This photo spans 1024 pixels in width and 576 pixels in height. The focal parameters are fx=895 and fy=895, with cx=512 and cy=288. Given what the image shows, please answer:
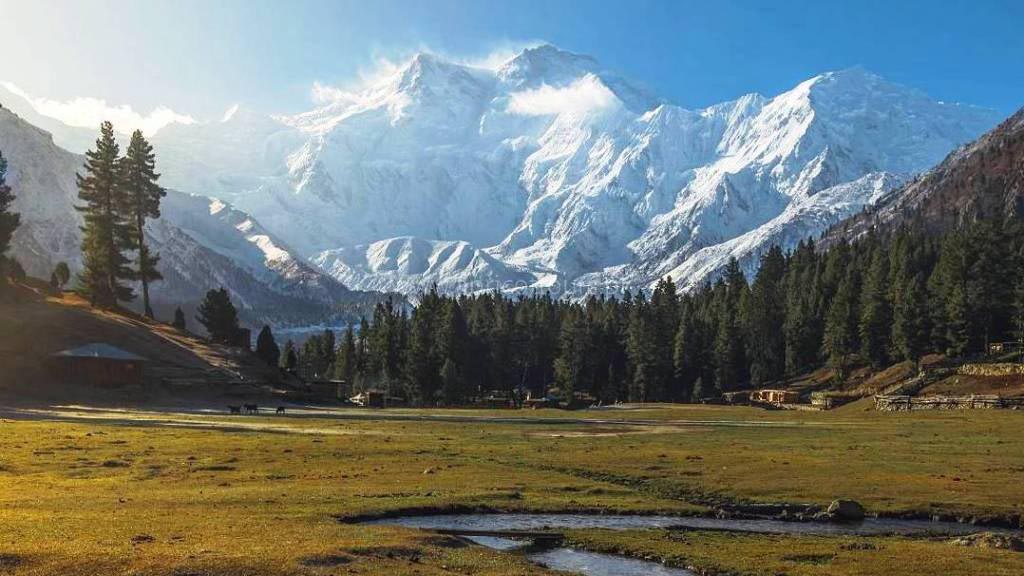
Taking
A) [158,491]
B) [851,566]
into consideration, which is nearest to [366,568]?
[851,566]

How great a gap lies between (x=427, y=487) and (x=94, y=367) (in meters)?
74.2

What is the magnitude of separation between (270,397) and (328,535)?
87925 mm

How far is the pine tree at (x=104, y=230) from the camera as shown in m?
126

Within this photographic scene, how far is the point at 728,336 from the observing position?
171500 mm

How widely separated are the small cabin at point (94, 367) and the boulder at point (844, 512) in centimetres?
8563

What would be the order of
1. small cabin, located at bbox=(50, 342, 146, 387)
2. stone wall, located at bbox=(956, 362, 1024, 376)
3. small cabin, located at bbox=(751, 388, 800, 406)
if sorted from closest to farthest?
small cabin, located at bbox=(50, 342, 146, 387)
stone wall, located at bbox=(956, 362, 1024, 376)
small cabin, located at bbox=(751, 388, 800, 406)

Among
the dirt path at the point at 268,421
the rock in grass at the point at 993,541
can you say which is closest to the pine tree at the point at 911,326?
the dirt path at the point at 268,421

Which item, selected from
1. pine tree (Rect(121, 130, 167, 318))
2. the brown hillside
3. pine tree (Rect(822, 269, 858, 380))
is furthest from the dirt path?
pine tree (Rect(822, 269, 858, 380))

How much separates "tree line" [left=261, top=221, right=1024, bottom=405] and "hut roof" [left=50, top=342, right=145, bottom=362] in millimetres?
50630

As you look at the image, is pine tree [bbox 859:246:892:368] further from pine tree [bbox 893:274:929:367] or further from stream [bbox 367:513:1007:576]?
stream [bbox 367:513:1007:576]

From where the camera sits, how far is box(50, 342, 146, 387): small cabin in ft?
324

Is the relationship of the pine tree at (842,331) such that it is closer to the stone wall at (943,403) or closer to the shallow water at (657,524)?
the stone wall at (943,403)

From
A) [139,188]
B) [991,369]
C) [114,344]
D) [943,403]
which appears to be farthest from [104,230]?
[991,369]

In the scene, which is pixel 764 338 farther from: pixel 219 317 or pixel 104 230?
pixel 104 230
